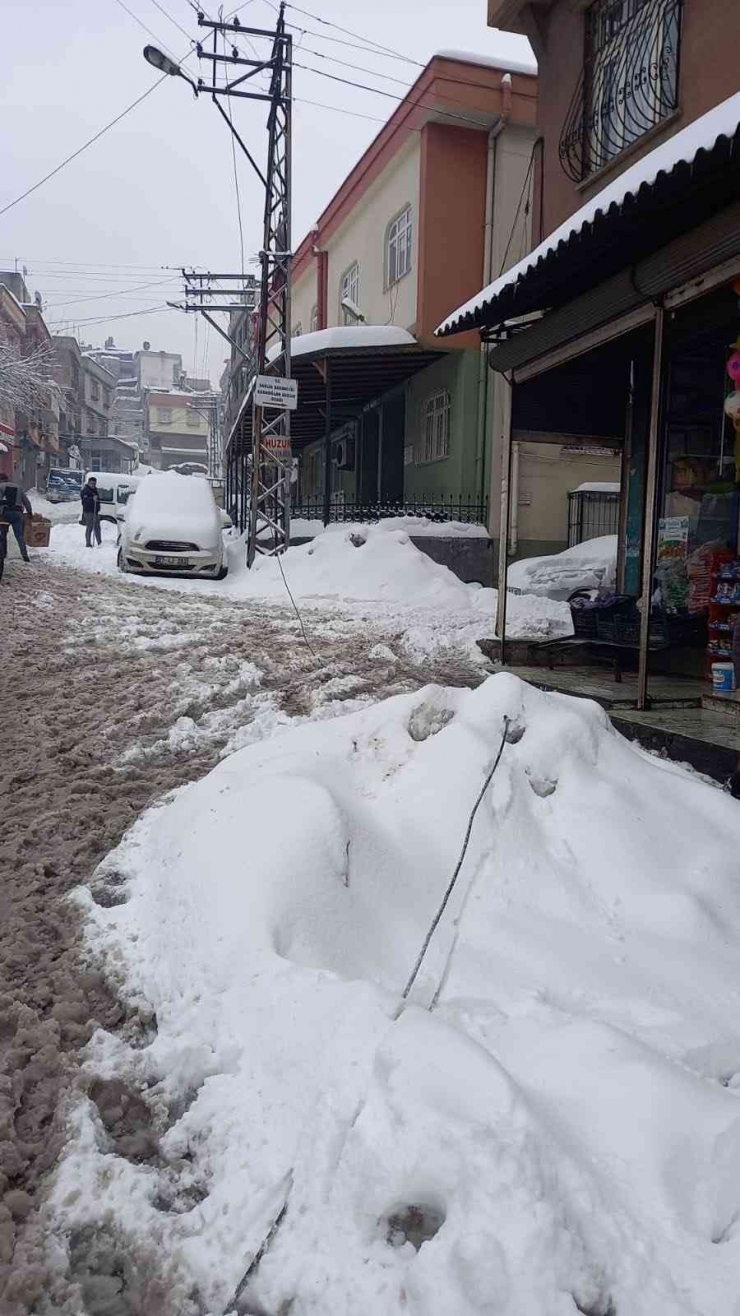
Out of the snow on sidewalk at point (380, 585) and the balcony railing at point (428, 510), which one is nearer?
the snow on sidewalk at point (380, 585)

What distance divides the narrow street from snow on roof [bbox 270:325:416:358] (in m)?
5.75

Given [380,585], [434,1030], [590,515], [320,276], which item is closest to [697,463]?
[380,585]

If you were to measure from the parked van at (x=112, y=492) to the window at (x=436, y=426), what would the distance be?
14.7 meters

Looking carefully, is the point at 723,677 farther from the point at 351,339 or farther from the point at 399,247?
the point at 399,247

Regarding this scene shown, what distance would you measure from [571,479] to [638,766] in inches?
477

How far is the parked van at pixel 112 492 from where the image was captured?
93.1 ft

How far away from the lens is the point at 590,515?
589 inches

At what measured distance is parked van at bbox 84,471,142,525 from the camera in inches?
1118

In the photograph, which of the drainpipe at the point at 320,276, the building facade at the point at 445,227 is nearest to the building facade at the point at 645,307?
the building facade at the point at 445,227

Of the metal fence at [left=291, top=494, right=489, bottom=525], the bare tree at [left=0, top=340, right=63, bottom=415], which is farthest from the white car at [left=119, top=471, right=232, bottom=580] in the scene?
the bare tree at [left=0, top=340, right=63, bottom=415]

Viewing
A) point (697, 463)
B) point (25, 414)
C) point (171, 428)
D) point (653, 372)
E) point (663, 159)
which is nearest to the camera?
point (663, 159)

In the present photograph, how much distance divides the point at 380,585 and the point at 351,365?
19.4 ft

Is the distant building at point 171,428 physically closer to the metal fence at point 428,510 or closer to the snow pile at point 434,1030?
the metal fence at point 428,510

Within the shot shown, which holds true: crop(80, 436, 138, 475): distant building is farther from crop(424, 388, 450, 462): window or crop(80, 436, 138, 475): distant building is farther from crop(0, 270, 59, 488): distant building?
crop(424, 388, 450, 462): window
